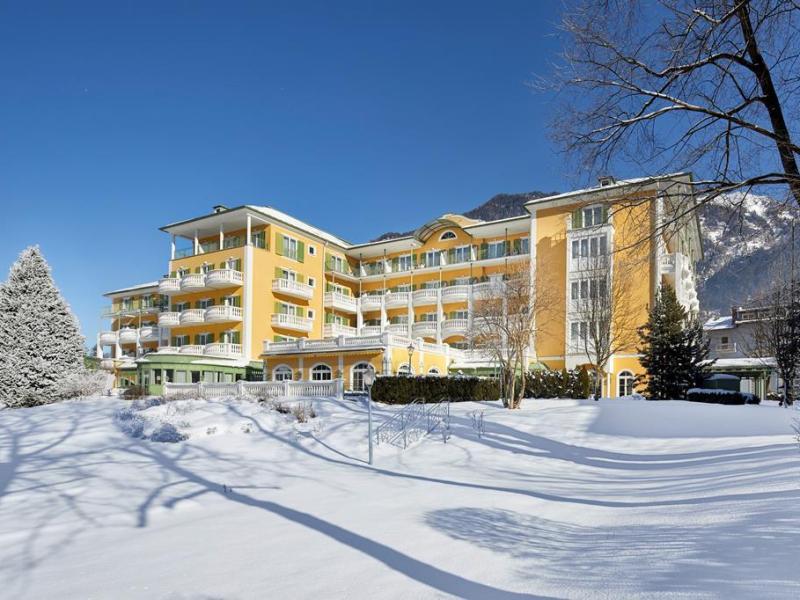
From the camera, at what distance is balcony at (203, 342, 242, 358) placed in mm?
39094

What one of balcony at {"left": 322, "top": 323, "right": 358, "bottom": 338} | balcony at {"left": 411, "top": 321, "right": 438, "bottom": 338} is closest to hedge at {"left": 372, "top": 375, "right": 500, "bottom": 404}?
balcony at {"left": 411, "top": 321, "right": 438, "bottom": 338}

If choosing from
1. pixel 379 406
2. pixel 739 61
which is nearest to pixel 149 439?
pixel 379 406

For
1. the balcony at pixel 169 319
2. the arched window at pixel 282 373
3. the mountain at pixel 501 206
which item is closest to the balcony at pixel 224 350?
the arched window at pixel 282 373

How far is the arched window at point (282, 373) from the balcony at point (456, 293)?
1376cm

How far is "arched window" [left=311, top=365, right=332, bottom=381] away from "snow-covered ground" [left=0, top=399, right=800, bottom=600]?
51.9ft

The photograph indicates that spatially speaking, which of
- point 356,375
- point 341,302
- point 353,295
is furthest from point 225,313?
point 353,295

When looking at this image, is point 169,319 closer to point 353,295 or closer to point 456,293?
point 353,295

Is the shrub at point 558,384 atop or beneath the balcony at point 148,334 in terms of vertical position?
beneath

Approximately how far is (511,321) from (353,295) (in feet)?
83.6

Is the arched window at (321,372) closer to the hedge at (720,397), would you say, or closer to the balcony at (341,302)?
the balcony at (341,302)

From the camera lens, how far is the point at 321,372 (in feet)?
113

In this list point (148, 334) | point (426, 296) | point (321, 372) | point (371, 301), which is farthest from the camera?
point (148, 334)

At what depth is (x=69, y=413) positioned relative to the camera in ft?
70.6

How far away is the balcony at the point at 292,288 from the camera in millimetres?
41875
